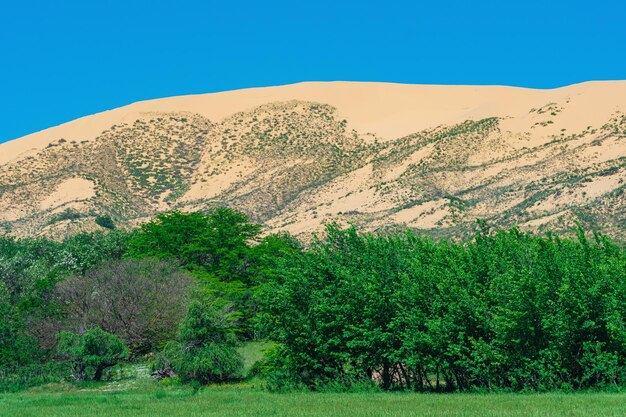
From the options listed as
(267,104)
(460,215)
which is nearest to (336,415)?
(460,215)

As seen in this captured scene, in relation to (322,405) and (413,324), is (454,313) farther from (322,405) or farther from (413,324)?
(322,405)

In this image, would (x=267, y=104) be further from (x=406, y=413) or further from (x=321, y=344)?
(x=406, y=413)

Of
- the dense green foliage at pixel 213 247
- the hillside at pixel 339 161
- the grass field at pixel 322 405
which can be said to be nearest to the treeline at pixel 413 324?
the grass field at pixel 322 405

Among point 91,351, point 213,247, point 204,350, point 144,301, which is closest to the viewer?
point 204,350

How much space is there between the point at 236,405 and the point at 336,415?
536cm

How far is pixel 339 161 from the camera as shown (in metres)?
126

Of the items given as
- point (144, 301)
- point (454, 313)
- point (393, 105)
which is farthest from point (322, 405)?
point (393, 105)

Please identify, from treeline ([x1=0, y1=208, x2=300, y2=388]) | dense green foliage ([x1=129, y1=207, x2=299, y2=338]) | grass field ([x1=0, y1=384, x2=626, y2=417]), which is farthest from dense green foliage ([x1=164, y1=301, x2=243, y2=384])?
dense green foliage ([x1=129, y1=207, x2=299, y2=338])

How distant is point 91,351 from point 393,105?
12710cm

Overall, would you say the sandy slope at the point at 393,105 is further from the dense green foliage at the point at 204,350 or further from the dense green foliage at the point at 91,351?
the dense green foliage at the point at 91,351

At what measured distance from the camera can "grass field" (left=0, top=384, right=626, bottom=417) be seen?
23.4m

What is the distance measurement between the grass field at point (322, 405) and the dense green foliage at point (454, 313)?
79.1 inches

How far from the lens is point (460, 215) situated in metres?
90.2

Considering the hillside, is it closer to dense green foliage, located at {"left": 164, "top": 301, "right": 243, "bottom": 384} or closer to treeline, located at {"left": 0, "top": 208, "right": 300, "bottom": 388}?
treeline, located at {"left": 0, "top": 208, "right": 300, "bottom": 388}
